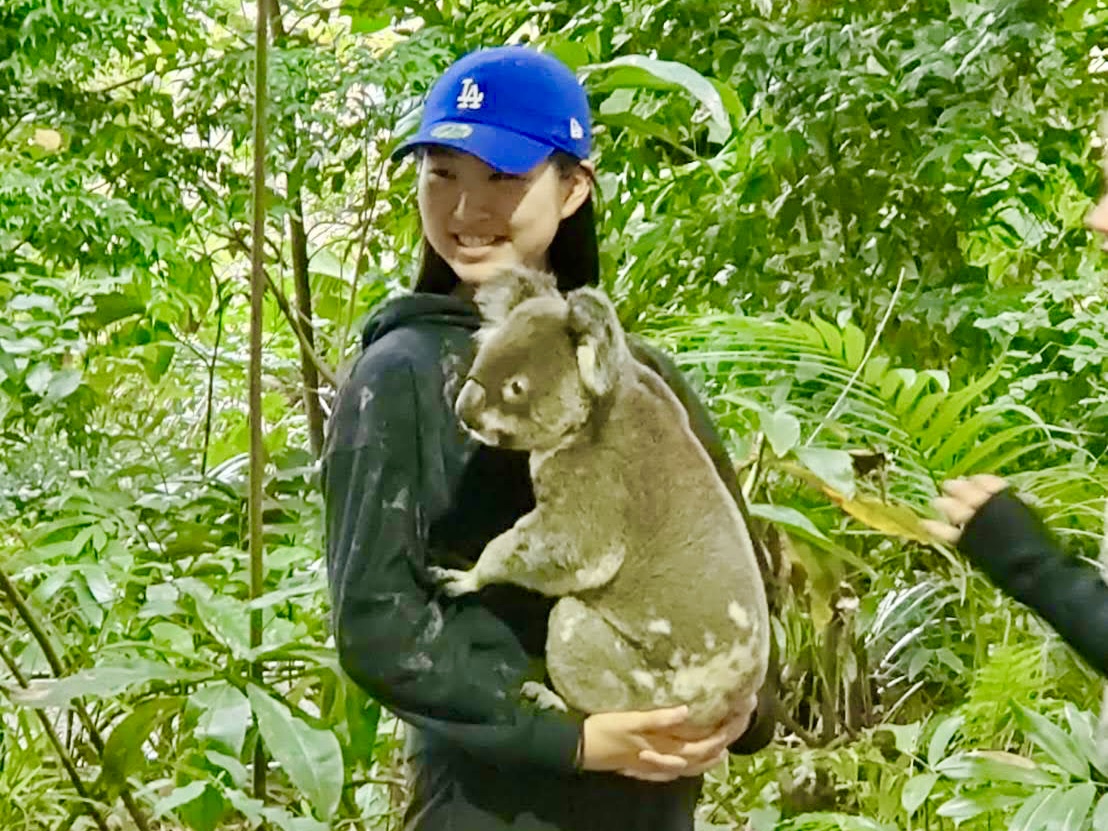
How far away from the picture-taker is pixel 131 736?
0.96 meters

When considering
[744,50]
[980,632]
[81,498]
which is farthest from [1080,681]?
[81,498]

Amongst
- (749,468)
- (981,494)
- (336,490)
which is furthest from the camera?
(749,468)

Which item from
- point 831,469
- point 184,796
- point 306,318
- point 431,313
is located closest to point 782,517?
point 831,469

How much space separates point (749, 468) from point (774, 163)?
1.40 feet

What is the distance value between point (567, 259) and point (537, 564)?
205 mm

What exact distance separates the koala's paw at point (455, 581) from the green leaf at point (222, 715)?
20 centimetres

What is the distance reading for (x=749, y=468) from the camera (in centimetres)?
110

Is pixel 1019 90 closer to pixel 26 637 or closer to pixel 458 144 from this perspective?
pixel 458 144

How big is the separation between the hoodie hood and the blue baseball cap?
Result: 0.08 m

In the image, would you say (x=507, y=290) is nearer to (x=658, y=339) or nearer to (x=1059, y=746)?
(x=658, y=339)

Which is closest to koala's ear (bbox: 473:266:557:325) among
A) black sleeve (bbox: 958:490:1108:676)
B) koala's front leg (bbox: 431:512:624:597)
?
koala's front leg (bbox: 431:512:624:597)

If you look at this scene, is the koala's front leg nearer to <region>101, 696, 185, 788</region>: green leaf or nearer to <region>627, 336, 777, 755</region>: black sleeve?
<region>627, 336, 777, 755</region>: black sleeve

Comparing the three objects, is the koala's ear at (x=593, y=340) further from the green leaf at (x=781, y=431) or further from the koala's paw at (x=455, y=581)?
the green leaf at (x=781, y=431)

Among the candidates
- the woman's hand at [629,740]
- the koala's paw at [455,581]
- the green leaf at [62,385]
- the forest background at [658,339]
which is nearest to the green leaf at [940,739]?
the forest background at [658,339]
